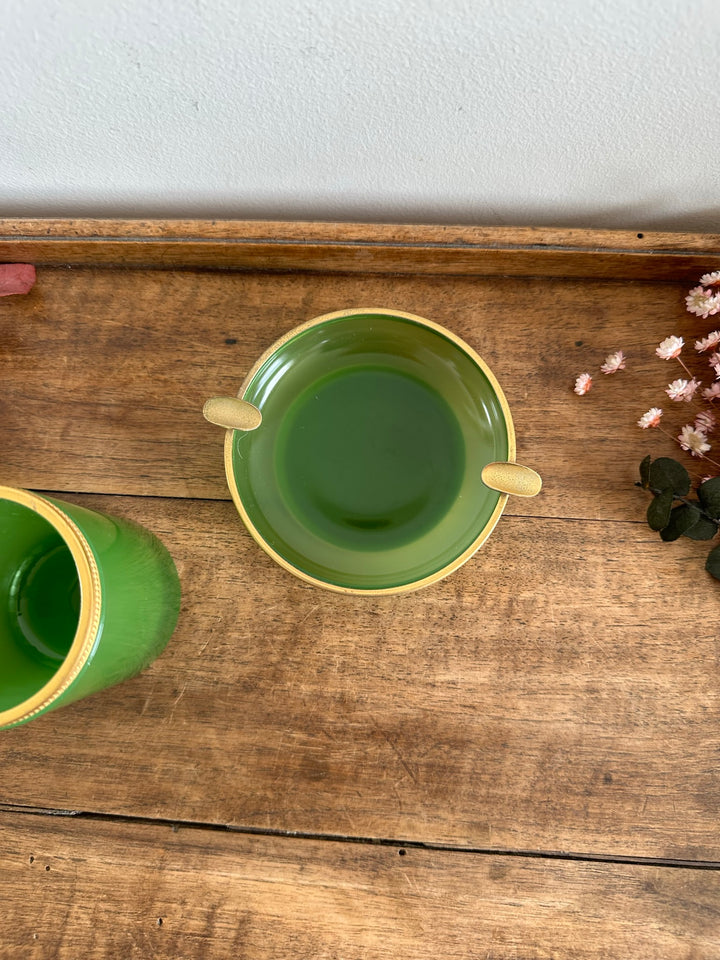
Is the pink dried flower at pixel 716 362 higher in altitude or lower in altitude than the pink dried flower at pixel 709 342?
lower

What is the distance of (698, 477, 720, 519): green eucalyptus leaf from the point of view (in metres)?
0.58

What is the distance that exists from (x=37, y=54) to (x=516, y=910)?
0.78m

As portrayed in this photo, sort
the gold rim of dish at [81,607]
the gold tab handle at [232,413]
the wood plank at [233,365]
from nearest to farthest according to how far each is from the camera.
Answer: the gold rim of dish at [81,607]
the gold tab handle at [232,413]
the wood plank at [233,365]

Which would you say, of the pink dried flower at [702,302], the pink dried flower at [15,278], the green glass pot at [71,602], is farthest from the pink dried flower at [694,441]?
the pink dried flower at [15,278]

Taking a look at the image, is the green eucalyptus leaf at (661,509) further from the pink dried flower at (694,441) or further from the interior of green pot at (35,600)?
the interior of green pot at (35,600)

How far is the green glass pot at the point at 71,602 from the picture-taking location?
17.2 inches

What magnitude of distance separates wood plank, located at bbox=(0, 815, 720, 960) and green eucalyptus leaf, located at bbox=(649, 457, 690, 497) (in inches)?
13.4

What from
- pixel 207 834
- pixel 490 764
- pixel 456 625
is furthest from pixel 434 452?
pixel 207 834

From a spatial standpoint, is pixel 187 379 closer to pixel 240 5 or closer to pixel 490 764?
pixel 240 5

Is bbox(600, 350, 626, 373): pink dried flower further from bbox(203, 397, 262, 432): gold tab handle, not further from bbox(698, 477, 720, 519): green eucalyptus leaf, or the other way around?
bbox(203, 397, 262, 432): gold tab handle

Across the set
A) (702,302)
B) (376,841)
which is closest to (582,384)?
(702,302)

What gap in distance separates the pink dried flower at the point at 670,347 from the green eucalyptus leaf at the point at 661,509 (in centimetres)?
13

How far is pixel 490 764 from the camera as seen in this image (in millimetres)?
584

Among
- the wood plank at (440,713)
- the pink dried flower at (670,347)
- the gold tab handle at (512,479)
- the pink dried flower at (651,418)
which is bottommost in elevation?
the wood plank at (440,713)
